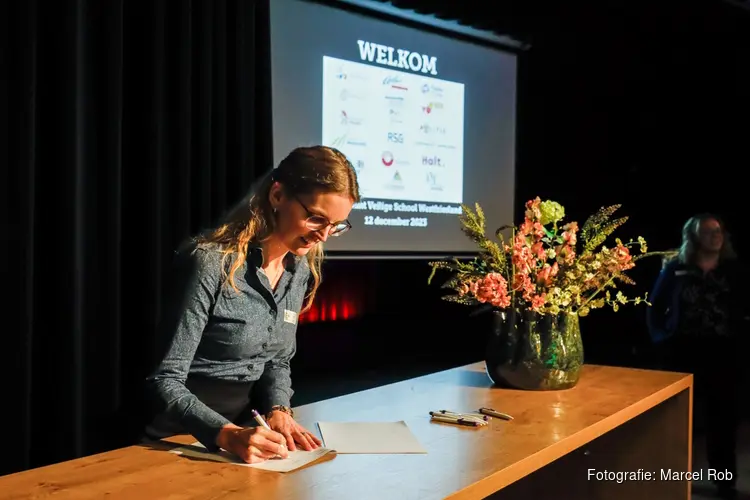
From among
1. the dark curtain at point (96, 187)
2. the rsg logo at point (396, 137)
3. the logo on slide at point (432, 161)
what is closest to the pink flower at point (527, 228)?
the dark curtain at point (96, 187)

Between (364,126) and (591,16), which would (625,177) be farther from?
(364,126)

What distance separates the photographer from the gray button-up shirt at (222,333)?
138 centimetres

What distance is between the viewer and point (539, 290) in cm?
201

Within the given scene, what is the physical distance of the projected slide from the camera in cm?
375

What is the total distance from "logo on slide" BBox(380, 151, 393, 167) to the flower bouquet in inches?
75.5

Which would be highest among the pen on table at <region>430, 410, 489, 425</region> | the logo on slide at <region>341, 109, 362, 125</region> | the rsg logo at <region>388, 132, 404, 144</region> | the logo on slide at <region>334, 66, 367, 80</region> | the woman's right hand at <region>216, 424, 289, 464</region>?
the logo on slide at <region>334, 66, 367, 80</region>

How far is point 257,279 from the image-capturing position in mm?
1585

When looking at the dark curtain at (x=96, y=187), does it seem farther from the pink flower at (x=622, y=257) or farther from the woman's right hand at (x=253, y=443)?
the pink flower at (x=622, y=257)

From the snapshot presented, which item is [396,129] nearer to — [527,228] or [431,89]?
[431,89]

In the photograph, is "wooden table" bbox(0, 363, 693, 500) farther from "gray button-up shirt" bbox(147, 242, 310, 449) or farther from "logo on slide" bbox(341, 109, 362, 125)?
"logo on slide" bbox(341, 109, 362, 125)

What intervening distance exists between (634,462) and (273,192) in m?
1.37

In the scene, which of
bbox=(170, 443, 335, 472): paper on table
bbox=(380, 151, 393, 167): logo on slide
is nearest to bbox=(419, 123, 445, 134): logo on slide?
bbox=(380, 151, 393, 167): logo on slide

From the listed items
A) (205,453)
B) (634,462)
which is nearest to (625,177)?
(634,462)

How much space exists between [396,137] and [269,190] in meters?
2.41
